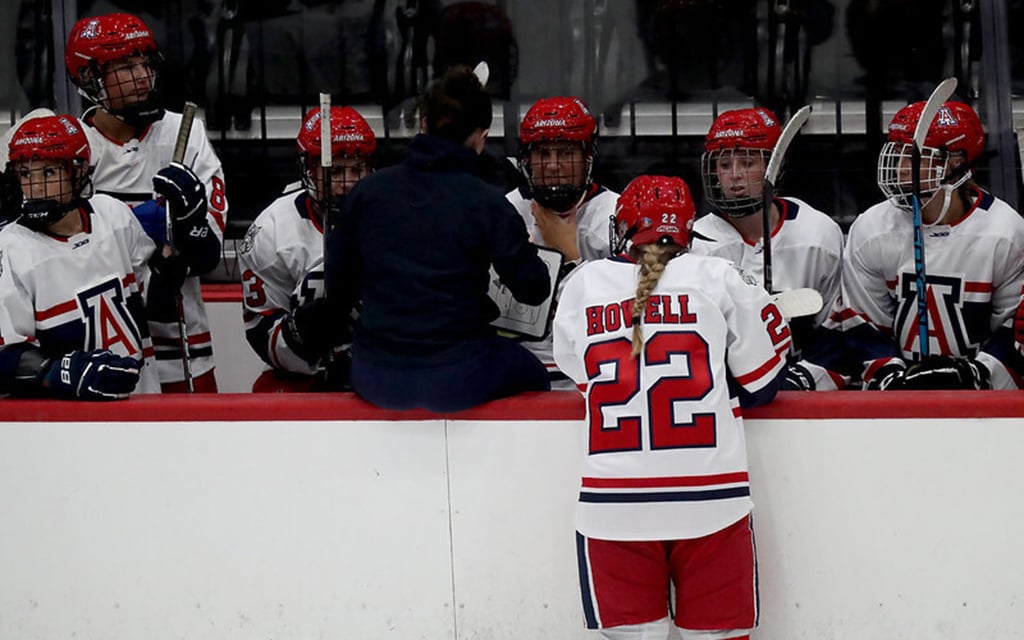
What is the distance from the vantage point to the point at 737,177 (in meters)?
2.79

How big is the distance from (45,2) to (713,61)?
1.99 metres

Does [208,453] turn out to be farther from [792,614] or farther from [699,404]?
[792,614]

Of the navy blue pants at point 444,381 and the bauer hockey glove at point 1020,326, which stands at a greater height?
the bauer hockey glove at point 1020,326

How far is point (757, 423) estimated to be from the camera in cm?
222

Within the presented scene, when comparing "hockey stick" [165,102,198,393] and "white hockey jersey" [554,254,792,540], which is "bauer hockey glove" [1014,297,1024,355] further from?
"hockey stick" [165,102,198,393]

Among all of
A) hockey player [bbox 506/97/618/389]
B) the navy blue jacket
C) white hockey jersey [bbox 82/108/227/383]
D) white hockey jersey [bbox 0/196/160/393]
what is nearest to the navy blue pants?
the navy blue jacket

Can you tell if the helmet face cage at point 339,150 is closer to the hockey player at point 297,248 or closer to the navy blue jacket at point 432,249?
the hockey player at point 297,248

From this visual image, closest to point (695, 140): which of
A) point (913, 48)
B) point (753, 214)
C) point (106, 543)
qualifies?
point (913, 48)

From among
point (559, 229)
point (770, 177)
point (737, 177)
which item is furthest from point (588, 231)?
point (770, 177)

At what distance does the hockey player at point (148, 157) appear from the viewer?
288 centimetres

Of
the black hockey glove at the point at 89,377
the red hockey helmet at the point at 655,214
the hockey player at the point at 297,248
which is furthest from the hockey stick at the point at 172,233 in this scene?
the red hockey helmet at the point at 655,214

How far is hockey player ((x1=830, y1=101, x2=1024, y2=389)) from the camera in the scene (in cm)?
271

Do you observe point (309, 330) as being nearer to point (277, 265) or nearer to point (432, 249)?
point (277, 265)

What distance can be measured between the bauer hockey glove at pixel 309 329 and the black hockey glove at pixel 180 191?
297mm
